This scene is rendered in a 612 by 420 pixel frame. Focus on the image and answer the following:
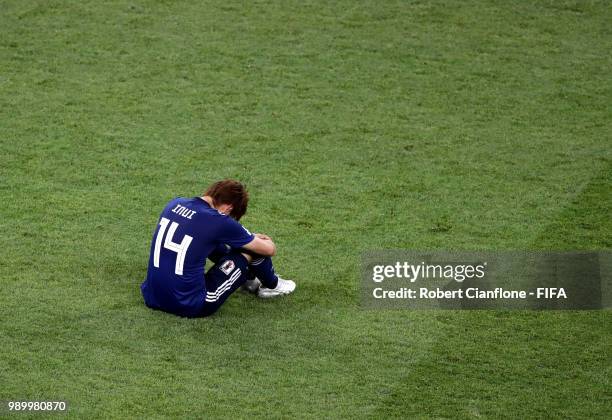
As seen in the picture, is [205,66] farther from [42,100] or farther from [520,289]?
[520,289]

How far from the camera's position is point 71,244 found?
297 inches

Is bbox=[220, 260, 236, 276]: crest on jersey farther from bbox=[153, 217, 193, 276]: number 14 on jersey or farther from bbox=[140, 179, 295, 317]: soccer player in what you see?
bbox=[153, 217, 193, 276]: number 14 on jersey

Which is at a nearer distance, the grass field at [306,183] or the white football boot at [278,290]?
the grass field at [306,183]

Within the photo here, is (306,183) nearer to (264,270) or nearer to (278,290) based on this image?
(278,290)

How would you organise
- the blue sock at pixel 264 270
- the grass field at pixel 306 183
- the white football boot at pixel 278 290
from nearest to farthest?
the grass field at pixel 306 183
the blue sock at pixel 264 270
the white football boot at pixel 278 290

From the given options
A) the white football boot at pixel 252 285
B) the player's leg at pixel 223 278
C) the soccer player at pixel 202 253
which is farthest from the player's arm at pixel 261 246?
the white football boot at pixel 252 285

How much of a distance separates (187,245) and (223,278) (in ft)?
1.08

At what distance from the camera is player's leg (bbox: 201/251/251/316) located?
665 cm

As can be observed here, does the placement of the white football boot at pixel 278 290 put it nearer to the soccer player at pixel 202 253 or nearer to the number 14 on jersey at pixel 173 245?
the soccer player at pixel 202 253

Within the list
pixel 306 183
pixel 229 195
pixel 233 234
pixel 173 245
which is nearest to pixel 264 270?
pixel 233 234

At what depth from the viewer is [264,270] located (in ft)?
22.4

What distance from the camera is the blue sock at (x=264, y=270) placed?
680cm

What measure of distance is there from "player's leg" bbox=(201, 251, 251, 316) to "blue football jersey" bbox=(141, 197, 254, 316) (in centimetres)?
6

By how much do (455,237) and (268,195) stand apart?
1.42 m
